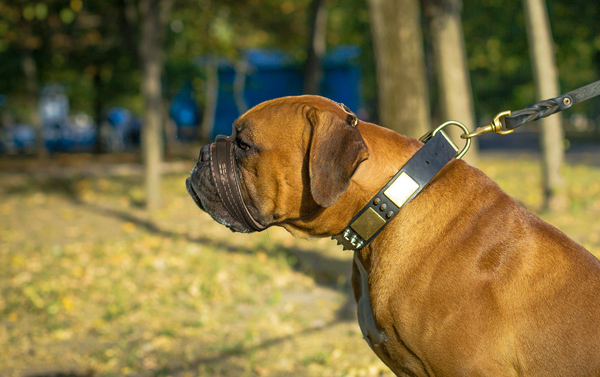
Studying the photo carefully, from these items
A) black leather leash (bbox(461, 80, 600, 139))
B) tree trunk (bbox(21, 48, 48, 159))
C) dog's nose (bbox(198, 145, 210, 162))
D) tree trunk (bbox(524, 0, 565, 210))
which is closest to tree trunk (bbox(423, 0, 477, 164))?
tree trunk (bbox(524, 0, 565, 210))

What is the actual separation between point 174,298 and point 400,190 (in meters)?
4.67

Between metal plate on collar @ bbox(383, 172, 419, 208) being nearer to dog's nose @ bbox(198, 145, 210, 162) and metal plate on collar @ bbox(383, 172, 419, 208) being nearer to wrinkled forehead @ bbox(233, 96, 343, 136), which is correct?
wrinkled forehead @ bbox(233, 96, 343, 136)

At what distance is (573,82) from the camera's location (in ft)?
142

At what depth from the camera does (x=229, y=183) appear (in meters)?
2.62

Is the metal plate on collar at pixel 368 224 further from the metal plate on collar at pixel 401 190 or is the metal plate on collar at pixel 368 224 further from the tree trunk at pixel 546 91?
the tree trunk at pixel 546 91

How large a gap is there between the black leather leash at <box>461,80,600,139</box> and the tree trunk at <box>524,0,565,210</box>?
706 centimetres

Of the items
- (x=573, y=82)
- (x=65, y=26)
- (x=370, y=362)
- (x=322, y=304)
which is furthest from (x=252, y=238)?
(x=573, y=82)

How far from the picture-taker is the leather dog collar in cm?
237

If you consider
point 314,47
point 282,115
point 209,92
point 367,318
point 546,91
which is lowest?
point 209,92

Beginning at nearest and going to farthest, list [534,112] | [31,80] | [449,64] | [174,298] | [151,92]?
[534,112], [174,298], [449,64], [151,92], [31,80]

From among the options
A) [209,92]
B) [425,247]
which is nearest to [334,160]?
[425,247]

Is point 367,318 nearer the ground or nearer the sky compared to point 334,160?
nearer the ground

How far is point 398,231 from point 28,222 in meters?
10.4

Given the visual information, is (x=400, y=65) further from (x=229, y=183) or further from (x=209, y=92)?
(x=209, y=92)
